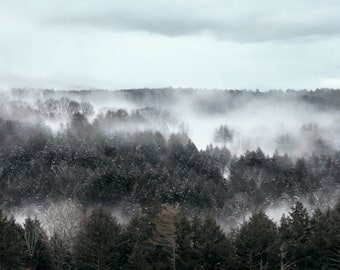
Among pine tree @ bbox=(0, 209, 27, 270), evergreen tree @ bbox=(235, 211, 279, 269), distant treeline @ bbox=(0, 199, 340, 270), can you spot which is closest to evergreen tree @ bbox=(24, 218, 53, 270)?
distant treeline @ bbox=(0, 199, 340, 270)

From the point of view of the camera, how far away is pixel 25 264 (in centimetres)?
5816

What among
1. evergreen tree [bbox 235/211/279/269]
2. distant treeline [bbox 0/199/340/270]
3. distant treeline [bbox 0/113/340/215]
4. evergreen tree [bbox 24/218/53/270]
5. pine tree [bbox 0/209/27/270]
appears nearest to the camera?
pine tree [bbox 0/209/27/270]

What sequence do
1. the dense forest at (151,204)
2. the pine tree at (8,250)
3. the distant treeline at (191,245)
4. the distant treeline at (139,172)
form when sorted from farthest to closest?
1. the distant treeline at (139,172)
2. the dense forest at (151,204)
3. the distant treeline at (191,245)
4. the pine tree at (8,250)

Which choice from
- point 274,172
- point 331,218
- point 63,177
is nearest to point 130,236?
point 331,218

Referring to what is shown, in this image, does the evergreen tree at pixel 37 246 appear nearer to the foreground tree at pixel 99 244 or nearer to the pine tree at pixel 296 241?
the foreground tree at pixel 99 244

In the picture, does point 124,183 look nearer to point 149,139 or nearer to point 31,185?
point 31,185

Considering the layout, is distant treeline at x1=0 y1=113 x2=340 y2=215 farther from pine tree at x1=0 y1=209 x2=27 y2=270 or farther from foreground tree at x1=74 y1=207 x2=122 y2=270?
pine tree at x1=0 y1=209 x2=27 y2=270

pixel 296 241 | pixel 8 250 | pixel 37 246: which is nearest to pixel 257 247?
pixel 296 241

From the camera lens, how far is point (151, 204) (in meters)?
59.0

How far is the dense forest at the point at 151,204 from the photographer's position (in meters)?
52.2

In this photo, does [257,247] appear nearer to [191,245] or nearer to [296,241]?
[296,241]

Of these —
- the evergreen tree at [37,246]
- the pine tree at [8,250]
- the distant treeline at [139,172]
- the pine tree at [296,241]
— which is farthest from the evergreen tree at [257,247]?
the distant treeline at [139,172]

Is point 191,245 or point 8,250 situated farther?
point 191,245

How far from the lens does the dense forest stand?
5219 cm
